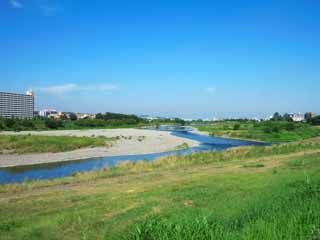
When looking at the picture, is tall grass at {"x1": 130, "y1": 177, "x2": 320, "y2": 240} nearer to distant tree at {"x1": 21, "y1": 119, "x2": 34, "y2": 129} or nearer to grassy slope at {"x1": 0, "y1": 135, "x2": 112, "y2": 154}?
grassy slope at {"x1": 0, "y1": 135, "x2": 112, "y2": 154}

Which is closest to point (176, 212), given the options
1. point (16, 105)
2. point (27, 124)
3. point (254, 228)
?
point (254, 228)

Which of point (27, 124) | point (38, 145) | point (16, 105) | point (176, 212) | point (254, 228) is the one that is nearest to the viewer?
point (254, 228)

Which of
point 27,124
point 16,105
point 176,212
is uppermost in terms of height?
point 16,105

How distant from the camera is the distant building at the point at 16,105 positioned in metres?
170

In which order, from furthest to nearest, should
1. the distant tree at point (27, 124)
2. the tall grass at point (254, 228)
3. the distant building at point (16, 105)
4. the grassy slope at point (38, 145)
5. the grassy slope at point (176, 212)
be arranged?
1. the distant building at point (16, 105)
2. the distant tree at point (27, 124)
3. the grassy slope at point (38, 145)
4. the grassy slope at point (176, 212)
5. the tall grass at point (254, 228)

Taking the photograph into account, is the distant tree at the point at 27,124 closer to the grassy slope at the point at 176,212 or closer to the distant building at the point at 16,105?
the distant building at the point at 16,105

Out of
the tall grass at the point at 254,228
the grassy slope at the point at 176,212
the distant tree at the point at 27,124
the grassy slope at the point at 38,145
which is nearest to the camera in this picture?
the tall grass at the point at 254,228

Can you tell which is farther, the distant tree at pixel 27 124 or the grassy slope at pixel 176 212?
the distant tree at pixel 27 124

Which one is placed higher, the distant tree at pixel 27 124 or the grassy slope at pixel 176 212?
the grassy slope at pixel 176 212

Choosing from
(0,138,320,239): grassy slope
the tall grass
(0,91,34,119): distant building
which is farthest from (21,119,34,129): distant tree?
the tall grass

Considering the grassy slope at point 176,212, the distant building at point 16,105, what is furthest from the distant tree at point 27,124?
the grassy slope at point 176,212

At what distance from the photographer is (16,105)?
178500 millimetres

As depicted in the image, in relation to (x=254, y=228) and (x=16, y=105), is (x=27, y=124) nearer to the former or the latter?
(x=16, y=105)

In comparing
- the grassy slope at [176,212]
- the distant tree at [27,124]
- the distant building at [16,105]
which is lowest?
the distant tree at [27,124]
